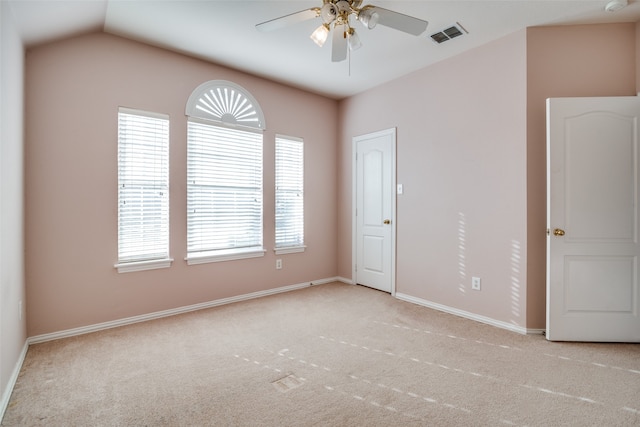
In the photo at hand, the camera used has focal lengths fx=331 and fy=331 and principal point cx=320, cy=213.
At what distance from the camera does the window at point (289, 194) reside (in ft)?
14.7

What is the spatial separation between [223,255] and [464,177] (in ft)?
9.37

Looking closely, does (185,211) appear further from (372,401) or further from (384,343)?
(372,401)

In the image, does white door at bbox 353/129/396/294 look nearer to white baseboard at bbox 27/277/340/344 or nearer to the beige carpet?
white baseboard at bbox 27/277/340/344

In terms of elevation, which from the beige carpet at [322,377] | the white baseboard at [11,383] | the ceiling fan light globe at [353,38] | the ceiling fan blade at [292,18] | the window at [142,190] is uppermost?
the ceiling fan blade at [292,18]

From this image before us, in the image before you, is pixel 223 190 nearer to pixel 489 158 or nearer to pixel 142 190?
pixel 142 190

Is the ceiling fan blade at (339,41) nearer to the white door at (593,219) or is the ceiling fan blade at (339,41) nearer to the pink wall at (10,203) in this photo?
the white door at (593,219)

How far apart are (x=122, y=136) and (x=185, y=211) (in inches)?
37.3

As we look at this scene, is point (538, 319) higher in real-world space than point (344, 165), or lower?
lower

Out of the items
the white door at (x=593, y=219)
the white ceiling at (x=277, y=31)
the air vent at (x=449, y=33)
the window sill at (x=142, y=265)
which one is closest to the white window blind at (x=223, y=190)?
the window sill at (x=142, y=265)

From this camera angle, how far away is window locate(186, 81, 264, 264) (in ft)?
12.2

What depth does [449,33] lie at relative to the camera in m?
3.12

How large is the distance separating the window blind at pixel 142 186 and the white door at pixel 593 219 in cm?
369

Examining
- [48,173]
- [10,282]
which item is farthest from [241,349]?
[48,173]

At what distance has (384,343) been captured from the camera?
2.84 metres
